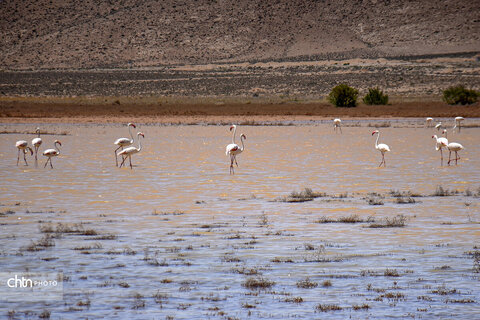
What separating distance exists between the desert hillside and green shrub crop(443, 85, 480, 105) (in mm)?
50398

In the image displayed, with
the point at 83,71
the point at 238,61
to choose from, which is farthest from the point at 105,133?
the point at 238,61

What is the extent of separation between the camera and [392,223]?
13.5 metres

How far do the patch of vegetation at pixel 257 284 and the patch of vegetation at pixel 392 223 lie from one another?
4.11 meters

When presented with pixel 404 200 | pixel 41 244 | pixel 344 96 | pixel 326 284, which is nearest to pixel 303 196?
pixel 404 200

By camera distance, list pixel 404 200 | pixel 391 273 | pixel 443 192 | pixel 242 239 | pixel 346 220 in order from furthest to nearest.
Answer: pixel 443 192 < pixel 404 200 < pixel 346 220 < pixel 242 239 < pixel 391 273

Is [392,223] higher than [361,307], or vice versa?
[392,223]

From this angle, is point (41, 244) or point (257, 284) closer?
point (257, 284)

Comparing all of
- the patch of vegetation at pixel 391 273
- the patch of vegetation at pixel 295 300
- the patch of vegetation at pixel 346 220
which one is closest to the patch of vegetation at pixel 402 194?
the patch of vegetation at pixel 346 220

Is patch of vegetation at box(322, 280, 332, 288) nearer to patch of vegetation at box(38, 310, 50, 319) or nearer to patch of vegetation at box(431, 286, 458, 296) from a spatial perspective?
patch of vegetation at box(431, 286, 458, 296)

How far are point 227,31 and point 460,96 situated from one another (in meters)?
63.9

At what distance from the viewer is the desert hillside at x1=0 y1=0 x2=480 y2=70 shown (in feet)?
364

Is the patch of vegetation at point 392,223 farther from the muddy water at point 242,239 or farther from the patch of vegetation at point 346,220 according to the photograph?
the patch of vegetation at point 346,220

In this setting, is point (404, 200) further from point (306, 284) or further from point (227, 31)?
point (227, 31)

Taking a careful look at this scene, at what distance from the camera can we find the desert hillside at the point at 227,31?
364 feet
